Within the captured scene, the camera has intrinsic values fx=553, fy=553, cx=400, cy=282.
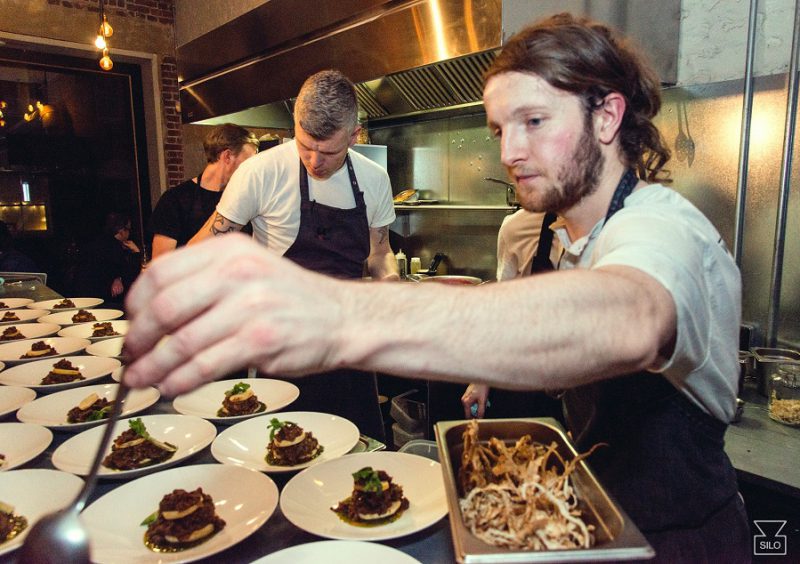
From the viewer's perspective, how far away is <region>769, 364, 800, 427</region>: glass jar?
220cm

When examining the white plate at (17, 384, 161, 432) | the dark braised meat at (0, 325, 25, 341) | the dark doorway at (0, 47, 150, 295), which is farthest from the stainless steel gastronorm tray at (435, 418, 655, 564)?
the dark doorway at (0, 47, 150, 295)


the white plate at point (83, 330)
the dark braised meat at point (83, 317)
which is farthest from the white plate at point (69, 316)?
the white plate at point (83, 330)

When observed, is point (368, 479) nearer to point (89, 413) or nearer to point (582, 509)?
point (582, 509)

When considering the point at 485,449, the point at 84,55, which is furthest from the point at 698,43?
the point at 84,55

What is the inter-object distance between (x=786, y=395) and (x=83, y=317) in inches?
137

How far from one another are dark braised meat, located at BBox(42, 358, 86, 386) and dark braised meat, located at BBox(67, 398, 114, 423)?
0.37m

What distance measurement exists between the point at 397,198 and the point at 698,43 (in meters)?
2.44

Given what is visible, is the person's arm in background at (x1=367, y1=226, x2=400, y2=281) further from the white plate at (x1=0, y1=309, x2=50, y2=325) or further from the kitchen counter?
the white plate at (x1=0, y1=309, x2=50, y2=325)

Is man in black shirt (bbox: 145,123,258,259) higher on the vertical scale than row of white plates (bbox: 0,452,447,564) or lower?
higher

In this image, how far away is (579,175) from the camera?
4.30 ft

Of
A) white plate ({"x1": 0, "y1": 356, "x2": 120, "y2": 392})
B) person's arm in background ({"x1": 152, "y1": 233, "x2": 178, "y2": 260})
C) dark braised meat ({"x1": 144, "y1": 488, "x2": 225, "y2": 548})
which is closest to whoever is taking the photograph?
dark braised meat ({"x1": 144, "y1": 488, "x2": 225, "y2": 548})

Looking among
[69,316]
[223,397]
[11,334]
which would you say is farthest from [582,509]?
[69,316]

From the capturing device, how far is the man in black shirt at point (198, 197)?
3570 millimetres

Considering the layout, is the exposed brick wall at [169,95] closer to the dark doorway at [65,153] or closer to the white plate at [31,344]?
the dark doorway at [65,153]
